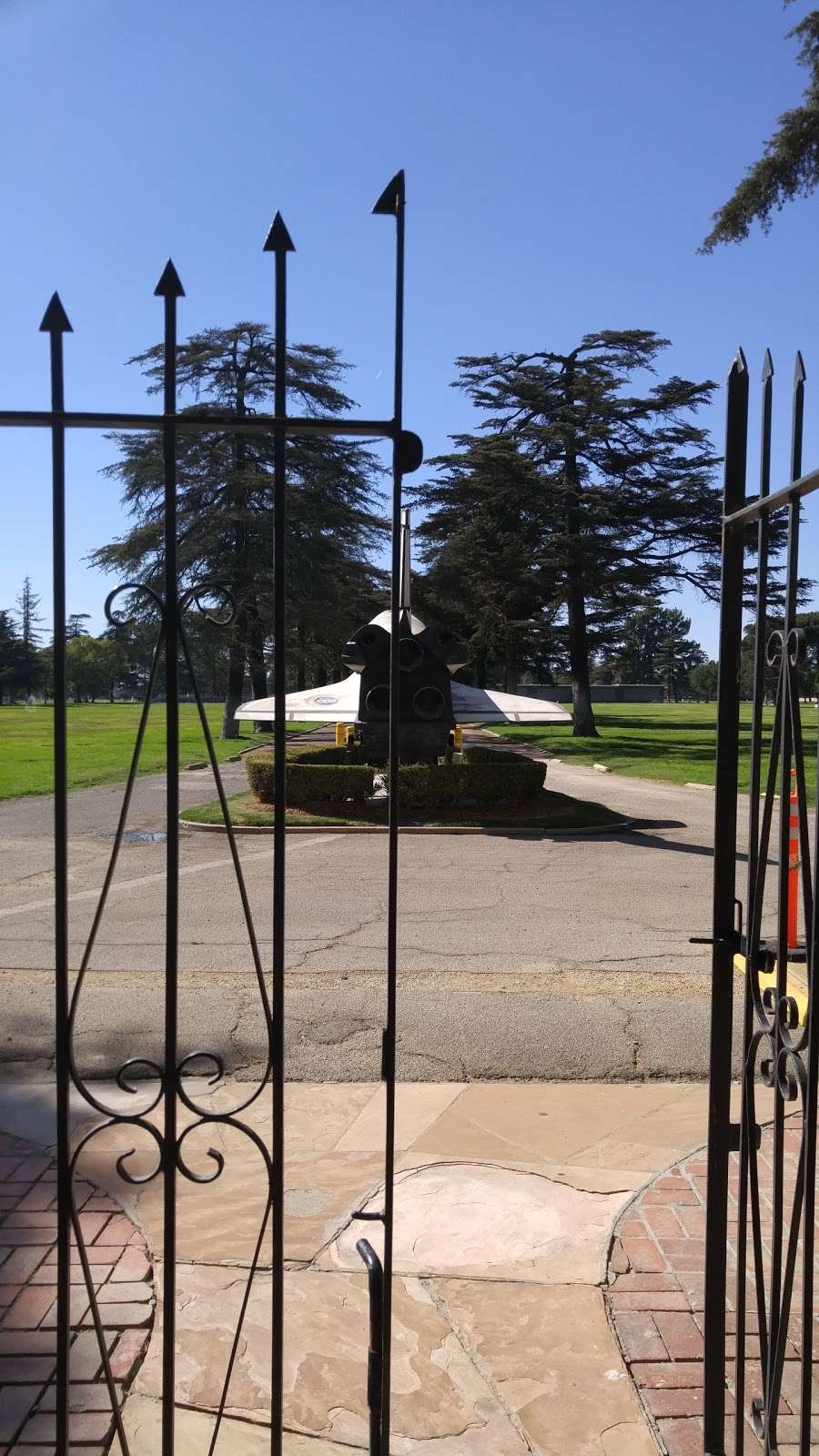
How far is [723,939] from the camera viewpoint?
2.56m

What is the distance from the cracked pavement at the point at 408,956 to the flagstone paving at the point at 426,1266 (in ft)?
1.75

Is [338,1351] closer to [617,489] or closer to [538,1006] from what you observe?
[538,1006]

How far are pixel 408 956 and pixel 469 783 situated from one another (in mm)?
8882

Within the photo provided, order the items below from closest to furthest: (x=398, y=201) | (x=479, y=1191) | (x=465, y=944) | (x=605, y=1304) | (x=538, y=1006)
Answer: (x=398, y=201)
(x=605, y=1304)
(x=479, y=1191)
(x=538, y=1006)
(x=465, y=944)

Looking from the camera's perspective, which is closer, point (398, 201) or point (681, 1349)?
point (398, 201)

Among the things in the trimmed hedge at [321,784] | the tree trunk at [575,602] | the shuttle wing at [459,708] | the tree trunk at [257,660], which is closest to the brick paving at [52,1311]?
the trimmed hedge at [321,784]

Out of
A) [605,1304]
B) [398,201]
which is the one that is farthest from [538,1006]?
[398,201]

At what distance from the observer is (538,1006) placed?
661 centimetres

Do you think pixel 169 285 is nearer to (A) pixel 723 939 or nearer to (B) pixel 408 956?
(A) pixel 723 939

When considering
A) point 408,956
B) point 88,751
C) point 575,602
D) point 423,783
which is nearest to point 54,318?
point 408,956

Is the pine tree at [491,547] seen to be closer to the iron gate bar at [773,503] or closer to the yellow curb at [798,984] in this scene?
the yellow curb at [798,984]

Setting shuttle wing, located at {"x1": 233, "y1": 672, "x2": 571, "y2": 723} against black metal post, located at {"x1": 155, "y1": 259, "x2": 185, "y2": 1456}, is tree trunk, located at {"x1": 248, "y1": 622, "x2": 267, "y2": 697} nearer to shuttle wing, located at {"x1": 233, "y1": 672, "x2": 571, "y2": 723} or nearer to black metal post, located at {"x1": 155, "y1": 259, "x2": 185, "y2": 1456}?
shuttle wing, located at {"x1": 233, "y1": 672, "x2": 571, "y2": 723}

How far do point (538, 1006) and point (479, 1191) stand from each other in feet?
8.17

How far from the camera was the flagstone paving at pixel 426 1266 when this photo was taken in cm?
285
